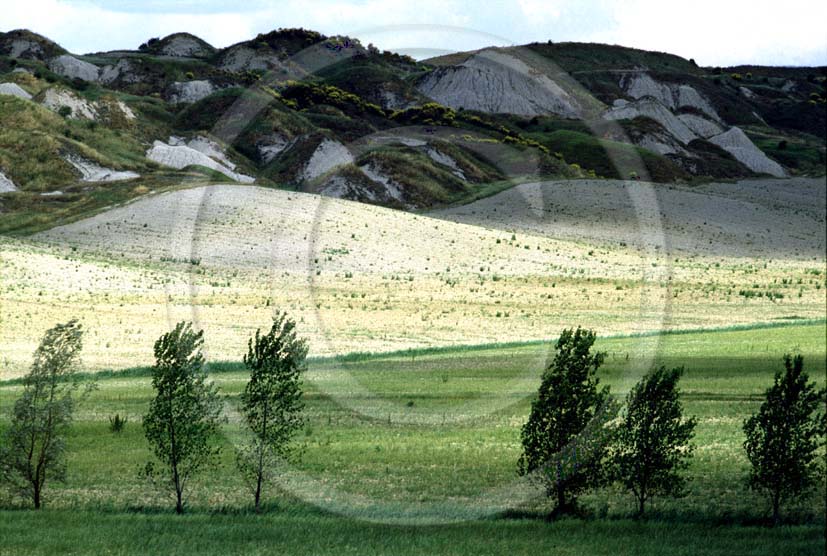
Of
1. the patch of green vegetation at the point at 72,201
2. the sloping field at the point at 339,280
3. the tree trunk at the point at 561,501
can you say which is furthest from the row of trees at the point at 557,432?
the patch of green vegetation at the point at 72,201

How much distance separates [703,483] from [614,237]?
96006 mm

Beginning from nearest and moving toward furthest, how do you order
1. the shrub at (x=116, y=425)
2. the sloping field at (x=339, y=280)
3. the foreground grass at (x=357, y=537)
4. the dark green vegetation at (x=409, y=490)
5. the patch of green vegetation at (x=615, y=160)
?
the foreground grass at (x=357, y=537), the dark green vegetation at (x=409, y=490), the shrub at (x=116, y=425), the sloping field at (x=339, y=280), the patch of green vegetation at (x=615, y=160)

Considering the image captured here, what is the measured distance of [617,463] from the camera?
30.5m

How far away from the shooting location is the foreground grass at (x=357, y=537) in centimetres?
2516

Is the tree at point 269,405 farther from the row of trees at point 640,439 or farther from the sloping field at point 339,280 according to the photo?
the sloping field at point 339,280

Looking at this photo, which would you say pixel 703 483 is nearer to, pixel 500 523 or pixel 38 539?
pixel 500 523

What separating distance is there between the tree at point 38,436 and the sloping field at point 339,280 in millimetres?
19446

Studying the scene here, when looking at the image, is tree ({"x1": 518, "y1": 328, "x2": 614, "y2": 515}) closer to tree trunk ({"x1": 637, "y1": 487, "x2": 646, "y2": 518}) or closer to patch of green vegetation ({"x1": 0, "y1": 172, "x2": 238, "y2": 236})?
tree trunk ({"x1": 637, "y1": 487, "x2": 646, "y2": 518})

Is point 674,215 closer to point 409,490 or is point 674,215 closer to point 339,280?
point 339,280

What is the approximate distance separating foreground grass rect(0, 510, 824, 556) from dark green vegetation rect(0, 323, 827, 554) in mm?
58

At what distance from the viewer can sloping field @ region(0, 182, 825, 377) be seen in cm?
6588

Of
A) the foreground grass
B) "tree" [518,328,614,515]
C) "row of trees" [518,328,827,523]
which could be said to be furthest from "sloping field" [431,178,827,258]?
the foreground grass

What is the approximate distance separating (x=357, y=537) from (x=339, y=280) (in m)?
64.1

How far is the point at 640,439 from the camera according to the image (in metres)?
30.3
